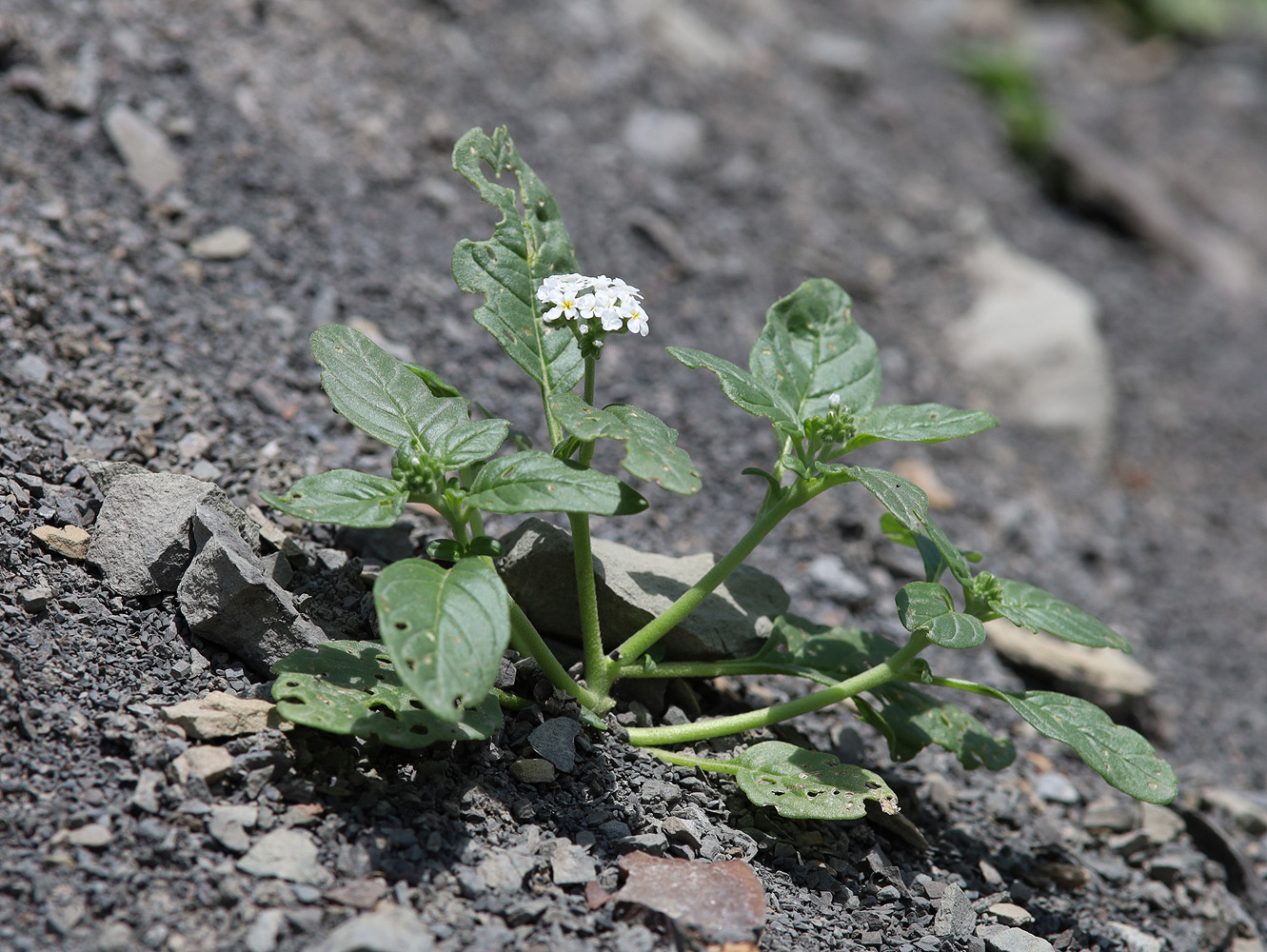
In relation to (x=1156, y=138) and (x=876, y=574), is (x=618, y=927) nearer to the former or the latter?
(x=876, y=574)

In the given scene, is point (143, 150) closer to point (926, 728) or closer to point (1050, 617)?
point (926, 728)

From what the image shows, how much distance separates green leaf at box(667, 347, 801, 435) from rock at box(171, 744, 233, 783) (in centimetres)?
138

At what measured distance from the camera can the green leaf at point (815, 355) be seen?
2.89 metres

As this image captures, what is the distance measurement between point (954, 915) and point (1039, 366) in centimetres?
357

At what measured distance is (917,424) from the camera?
278cm

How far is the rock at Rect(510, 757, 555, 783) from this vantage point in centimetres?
259

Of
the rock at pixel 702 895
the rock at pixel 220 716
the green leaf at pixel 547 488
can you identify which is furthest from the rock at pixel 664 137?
the rock at pixel 702 895

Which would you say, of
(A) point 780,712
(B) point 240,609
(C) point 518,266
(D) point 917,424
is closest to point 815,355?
(D) point 917,424

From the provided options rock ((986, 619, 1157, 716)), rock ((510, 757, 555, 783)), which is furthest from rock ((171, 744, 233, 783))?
rock ((986, 619, 1157, 716))

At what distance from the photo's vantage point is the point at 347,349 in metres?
2.66

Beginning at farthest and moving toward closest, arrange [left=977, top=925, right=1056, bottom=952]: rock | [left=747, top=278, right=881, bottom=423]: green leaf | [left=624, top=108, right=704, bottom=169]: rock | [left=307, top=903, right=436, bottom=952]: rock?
[left=624, top=108, right=704, bottom=169]: rock → [left=747, top=278, right=881, bottom=423]: green leaf → [left=977, top=925, right=1056, bottom=952]: rock → [left=307, top=903, right=436, bottom=952]: rock

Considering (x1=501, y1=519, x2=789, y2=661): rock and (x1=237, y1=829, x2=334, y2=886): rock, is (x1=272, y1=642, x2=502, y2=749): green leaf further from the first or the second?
(x1=501, y1=519, x2=789, y2=661): rock

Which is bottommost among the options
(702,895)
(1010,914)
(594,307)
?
(1010,914)

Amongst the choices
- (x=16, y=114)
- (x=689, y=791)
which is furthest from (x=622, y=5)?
(x=689, y=791)
